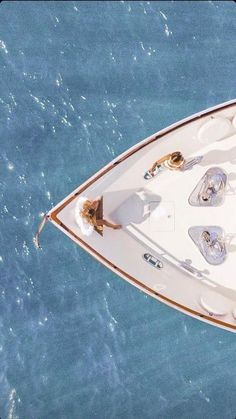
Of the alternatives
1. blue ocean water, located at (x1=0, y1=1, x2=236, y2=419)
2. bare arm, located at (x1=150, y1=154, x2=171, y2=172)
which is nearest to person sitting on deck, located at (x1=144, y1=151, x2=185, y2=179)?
bare arm, located at (x1=150, y1=154, x2=171, y2=172)

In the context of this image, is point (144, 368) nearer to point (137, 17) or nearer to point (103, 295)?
point (103, 295)

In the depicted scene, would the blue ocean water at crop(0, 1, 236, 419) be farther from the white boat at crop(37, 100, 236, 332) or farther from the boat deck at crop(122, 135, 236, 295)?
the boat deck at crop(122, 135, 236, 295)

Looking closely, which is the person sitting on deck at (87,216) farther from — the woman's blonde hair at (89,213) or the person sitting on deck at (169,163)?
the person sitting on deck at (169,163)

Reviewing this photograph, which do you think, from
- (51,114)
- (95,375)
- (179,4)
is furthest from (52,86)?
(95,375)

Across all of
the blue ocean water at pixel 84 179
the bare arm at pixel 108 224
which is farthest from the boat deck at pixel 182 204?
the blue ocean water at pixel 84 179

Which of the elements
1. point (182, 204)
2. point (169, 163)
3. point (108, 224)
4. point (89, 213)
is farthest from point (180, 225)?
point (89, 213)
